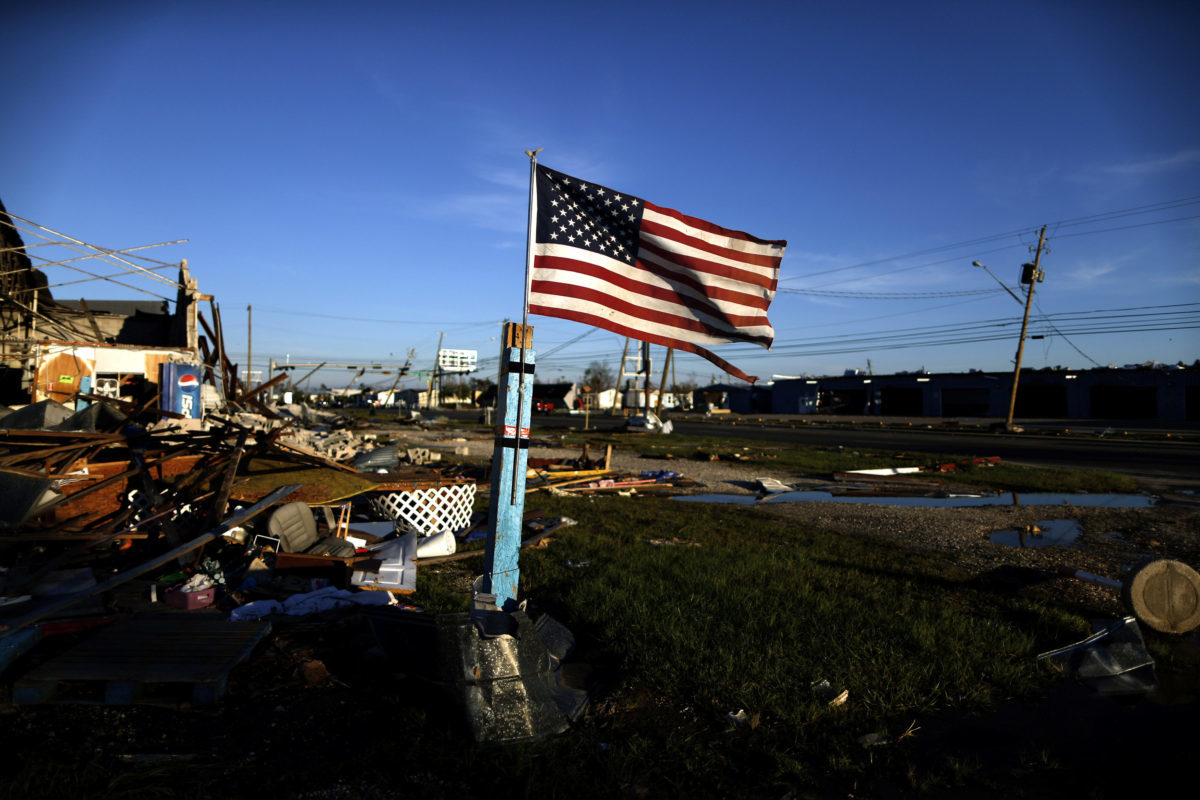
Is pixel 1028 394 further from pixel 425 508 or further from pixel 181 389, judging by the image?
pixel 425 508

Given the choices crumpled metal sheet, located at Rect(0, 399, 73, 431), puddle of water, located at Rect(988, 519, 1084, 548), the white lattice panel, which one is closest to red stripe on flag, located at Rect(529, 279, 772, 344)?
the white lattice panel

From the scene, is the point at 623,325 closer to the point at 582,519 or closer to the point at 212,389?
the point at 582,519

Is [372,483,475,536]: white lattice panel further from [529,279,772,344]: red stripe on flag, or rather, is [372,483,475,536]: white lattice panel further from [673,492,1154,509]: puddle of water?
[673,492,1154,509]: puddle of water

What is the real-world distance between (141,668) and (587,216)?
433 cm

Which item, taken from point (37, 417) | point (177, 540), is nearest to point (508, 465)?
point (177, 540)

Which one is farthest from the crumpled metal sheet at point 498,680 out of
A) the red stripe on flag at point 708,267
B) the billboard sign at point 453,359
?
the billboard sign at point 453,359

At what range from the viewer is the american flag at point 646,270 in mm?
5203

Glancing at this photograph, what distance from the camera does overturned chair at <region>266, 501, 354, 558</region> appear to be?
6.80m

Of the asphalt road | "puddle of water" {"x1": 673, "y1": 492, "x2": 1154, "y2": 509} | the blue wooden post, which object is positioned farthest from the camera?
the asphalt road

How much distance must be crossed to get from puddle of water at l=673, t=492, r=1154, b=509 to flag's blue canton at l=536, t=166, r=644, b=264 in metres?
8.49

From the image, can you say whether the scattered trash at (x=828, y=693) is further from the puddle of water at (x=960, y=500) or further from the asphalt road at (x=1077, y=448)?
the asphalt road at (x=1077, y=448)

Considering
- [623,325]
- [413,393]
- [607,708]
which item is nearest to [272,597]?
Answer: [607,708]

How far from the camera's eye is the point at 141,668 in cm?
391

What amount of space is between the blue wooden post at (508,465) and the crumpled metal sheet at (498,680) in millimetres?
845
